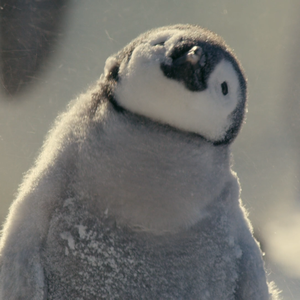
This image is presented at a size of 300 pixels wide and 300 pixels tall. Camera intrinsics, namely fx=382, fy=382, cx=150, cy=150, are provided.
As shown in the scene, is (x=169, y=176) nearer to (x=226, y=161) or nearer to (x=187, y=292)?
(x=226, y=161)

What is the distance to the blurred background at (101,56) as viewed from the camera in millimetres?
1889

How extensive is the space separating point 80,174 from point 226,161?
42cm

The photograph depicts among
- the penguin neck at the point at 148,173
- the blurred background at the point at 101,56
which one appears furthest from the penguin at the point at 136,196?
the blurred background at the point at 101,56

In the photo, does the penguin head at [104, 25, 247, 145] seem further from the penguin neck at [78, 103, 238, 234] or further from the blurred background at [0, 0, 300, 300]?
the blurred background at [0, 0, 300, 300]

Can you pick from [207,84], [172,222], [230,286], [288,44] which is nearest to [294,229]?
[288,44]

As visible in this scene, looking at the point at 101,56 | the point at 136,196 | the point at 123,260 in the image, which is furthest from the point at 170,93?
the point at 101,56

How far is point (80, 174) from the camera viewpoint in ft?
3.35

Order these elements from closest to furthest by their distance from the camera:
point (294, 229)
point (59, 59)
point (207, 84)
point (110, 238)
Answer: point (207, 84)
point (110, 238)
point (59, 59)
point (294, 229)

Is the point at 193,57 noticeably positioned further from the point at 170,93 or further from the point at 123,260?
the point at 123,260

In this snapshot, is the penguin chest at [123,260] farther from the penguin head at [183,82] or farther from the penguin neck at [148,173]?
the penguin head at [183,82]

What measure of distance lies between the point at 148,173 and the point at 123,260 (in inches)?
9.7

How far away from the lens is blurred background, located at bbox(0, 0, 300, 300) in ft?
6.20

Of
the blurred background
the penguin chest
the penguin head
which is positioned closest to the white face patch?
the penguin head

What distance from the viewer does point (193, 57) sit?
87 centimetres
